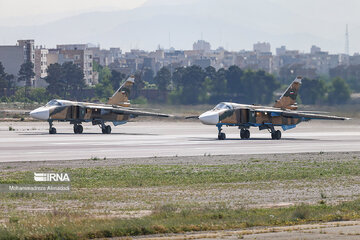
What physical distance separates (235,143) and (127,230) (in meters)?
34.1

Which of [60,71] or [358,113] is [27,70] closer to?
[60,71]

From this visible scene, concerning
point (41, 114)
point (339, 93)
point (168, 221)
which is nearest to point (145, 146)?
point (41, 114)

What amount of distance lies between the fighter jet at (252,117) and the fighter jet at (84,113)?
26.8 feet

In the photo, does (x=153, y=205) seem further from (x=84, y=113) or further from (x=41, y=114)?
(x=84, y=113)

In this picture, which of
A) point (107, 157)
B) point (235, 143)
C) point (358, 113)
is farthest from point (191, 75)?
point (107, 157)

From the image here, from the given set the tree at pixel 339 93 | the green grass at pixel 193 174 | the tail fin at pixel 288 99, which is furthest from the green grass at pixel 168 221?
the tree at pixel 339 93

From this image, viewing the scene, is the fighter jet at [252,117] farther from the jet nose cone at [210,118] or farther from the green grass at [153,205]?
the green grass at [153,205]

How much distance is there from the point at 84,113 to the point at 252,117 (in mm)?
13861

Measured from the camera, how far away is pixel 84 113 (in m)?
63.7

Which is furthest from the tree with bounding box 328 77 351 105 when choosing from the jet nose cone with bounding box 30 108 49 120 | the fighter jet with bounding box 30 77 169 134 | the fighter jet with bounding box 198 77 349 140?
the jet nose cone with bounding box 30 108 49 120

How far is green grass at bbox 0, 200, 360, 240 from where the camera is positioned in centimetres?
1873

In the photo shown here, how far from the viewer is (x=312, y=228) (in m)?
19.7

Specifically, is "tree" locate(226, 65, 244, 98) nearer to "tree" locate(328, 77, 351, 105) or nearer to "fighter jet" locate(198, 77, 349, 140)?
"tree" locate(328, 77, 351, 105)

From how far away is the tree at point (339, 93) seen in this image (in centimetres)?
8294
